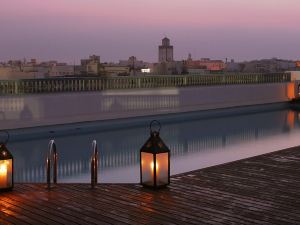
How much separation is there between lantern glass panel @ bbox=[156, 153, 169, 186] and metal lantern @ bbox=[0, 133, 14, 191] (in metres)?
1.43

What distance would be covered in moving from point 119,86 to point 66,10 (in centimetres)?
874

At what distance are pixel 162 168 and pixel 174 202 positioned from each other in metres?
0.57

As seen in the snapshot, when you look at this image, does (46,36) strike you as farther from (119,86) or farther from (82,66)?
(119,86)

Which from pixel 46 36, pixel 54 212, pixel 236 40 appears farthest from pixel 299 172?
pixel 236 40

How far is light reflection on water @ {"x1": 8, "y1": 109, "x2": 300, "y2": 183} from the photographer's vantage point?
771cm

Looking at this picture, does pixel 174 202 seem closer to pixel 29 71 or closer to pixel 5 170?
pixel 5 170

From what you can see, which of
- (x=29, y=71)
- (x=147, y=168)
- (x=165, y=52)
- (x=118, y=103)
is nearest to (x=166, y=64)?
(x=165, y=52)

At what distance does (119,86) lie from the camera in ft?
49.5

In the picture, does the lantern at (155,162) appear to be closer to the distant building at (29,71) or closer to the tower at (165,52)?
the distant building at (29,71)

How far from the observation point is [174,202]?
171 inches

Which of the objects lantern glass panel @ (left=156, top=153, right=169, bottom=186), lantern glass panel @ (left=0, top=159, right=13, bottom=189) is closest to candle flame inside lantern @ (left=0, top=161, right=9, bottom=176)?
lantern glass panel @ (left=0, top=159, right=13, bottom=189)

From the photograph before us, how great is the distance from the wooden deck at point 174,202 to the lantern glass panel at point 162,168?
0.34 feet

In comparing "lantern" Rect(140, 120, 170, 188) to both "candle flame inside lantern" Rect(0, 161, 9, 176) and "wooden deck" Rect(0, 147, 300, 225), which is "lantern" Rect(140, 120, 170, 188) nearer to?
"wooden deck" Rect(0, 147, 300, 225)

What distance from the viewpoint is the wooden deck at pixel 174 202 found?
3.87m
